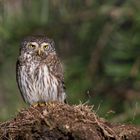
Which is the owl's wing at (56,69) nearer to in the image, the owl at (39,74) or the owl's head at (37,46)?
the owl at (39,74)

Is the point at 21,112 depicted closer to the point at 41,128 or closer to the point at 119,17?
the point at 41,128

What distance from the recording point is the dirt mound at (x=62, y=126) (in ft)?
28.6

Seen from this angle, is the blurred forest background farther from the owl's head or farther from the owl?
the owl

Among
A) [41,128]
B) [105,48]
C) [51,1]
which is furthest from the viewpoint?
[105,48]

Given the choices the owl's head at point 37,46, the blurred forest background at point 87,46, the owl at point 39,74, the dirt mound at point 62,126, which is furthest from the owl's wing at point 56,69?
the blurred forest background at point 87,46

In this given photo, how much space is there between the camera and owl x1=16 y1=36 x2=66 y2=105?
11.1 meters

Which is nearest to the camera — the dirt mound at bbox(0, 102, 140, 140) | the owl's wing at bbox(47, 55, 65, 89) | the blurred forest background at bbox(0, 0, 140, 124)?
the dirt mound at bbox(0, 102, 140, 140)

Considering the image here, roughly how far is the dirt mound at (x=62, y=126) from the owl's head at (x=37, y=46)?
2313mm

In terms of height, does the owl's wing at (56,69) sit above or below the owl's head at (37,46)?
below

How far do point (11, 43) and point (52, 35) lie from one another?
0.76 m

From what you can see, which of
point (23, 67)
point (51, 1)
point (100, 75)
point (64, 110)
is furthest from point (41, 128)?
point (100, 75)

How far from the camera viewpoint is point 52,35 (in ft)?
53.2

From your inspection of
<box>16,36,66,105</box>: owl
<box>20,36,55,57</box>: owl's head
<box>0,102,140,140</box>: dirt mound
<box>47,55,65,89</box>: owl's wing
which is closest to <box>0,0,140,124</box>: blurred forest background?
<box>20,36,55,57</box>: owl's head

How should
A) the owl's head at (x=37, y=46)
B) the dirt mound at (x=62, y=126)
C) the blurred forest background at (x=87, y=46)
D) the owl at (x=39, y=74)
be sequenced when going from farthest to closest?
the blurred forest background at (x=87, y=46)
the owl's head at (x=37, y=46)
the owl at (x=39, y=74)
the dirt mound at (x=62, y=126)
